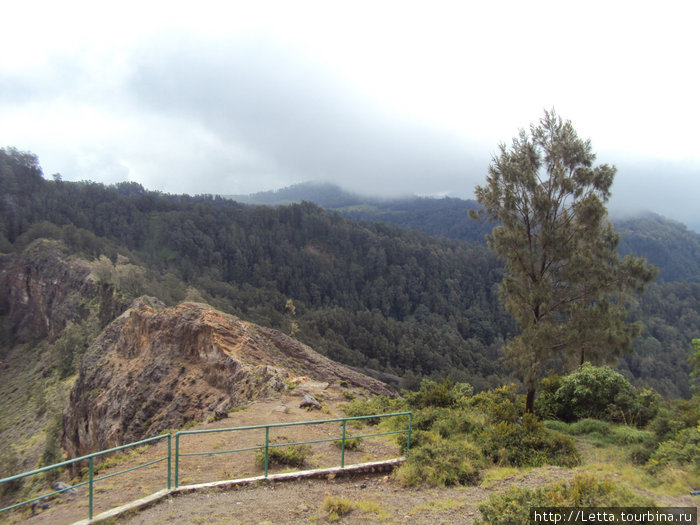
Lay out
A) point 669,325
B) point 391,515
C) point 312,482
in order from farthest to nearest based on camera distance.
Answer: point 669,325 → point 312,482 → point 391,515

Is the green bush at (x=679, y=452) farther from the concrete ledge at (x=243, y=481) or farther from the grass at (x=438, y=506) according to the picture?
the concrete ledge at (x=243, y=481)

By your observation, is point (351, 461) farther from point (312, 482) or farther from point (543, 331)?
point (543, 331)

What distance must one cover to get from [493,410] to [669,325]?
141 metres

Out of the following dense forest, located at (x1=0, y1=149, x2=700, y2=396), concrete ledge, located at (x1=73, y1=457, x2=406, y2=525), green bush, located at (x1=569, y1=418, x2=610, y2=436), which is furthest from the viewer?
dense forest, located at (x1=0, y1=149, x2=700, y2=396)

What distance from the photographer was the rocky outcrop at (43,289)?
46.7 meters

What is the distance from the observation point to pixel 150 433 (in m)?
17.4

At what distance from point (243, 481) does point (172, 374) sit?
48.5 feet

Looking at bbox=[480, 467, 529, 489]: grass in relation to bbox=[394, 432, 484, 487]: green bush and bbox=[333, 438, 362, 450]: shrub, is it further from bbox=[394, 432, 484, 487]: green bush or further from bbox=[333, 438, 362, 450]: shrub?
bbox=[333, 438, 362, 450]: shrub

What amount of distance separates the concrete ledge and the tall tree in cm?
→ 577

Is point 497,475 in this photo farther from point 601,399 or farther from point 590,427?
point 601,399

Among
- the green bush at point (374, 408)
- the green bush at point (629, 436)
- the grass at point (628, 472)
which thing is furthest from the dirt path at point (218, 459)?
the green bush at point (629, 436)

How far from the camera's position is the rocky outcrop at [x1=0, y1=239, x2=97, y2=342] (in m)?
46.7

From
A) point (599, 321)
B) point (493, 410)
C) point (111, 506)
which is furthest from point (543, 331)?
point (111, 506)

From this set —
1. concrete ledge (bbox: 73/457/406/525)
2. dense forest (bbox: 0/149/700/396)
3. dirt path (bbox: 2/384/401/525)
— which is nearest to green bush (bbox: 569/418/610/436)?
dirt path (bbox: 2/384/401/525)
